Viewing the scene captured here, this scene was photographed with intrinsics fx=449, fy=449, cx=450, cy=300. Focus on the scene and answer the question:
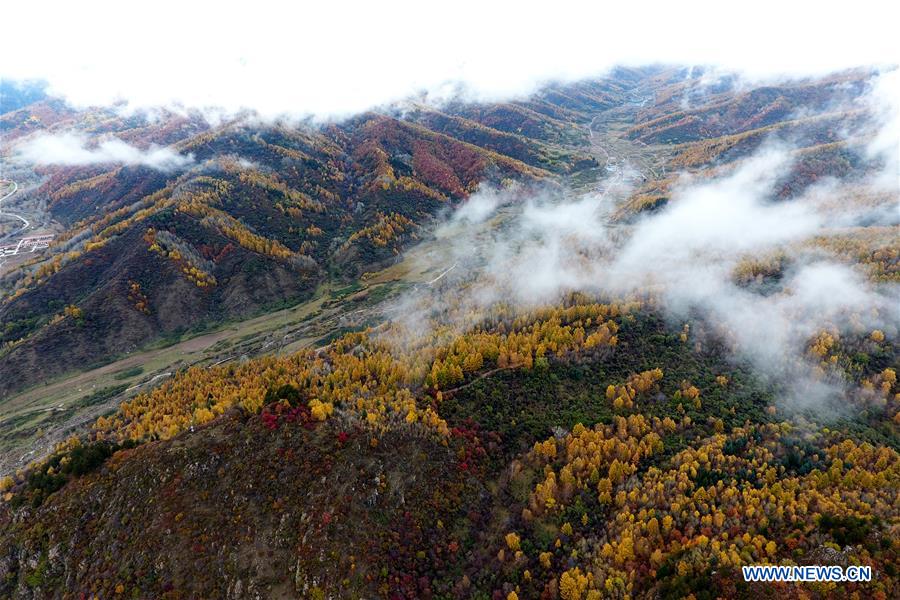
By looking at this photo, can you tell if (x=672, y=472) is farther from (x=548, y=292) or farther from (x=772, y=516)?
(x=548, y=292)

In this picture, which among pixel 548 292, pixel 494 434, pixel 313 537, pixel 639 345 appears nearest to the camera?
pixel 313 537

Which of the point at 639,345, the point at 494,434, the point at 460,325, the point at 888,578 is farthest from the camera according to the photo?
the point at 460,325

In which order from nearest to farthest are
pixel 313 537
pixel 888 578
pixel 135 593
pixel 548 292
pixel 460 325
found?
pixel 888 578 < pixel 135 593 < pixel 313 537 < pixel 460 325 < pixel 548 292

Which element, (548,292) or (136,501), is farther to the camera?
(548,292)

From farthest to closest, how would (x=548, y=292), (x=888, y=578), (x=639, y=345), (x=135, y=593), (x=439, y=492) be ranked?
(x=548, y=292) < (x=639, y=345) < (x=439, y=492) < (x=135, y=593) < (x=888, y=578)

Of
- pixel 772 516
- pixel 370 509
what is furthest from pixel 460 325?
pixel 772 516

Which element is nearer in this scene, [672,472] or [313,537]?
[313,537]

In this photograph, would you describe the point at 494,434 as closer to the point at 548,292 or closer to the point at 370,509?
the point at 370,509

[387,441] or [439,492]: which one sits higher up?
[387,441]

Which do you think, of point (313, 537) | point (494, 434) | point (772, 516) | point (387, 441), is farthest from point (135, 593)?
point (772, 516)
